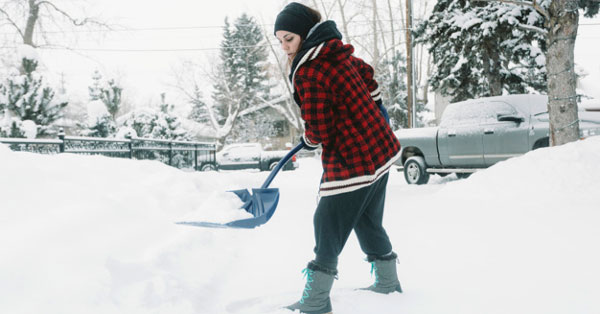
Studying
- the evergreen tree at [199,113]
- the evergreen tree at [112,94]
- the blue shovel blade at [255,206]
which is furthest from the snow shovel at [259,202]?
the evergreen tree at [199,113]

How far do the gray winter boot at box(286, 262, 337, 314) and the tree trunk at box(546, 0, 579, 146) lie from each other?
20.5 ft

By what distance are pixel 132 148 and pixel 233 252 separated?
734 cm

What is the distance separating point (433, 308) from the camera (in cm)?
238

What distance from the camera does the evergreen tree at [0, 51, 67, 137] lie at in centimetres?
1080

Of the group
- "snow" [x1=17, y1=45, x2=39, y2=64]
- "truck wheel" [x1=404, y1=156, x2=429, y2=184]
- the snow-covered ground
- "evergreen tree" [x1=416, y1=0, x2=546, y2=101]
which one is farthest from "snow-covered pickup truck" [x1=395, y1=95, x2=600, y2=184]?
"snow" [x1=17, y1=45, x2=39, y2=64]

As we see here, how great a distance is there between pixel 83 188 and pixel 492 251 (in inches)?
146

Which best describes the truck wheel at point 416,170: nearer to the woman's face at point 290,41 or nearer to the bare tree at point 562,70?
the bare tree at point 562,70

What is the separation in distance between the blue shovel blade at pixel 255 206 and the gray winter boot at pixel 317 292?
17.8 inches

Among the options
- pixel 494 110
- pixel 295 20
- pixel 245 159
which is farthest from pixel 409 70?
pixel 295 20

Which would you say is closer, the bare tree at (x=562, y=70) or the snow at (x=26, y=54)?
the bare tree at (x=562, y=70)

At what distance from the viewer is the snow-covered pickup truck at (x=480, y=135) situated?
26.2ft

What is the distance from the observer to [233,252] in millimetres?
3842

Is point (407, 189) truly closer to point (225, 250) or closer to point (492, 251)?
point (492, 251)

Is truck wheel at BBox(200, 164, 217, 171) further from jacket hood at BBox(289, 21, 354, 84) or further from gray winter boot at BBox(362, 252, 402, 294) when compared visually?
jacket hood at BBox(289, 21, 354, 84)
